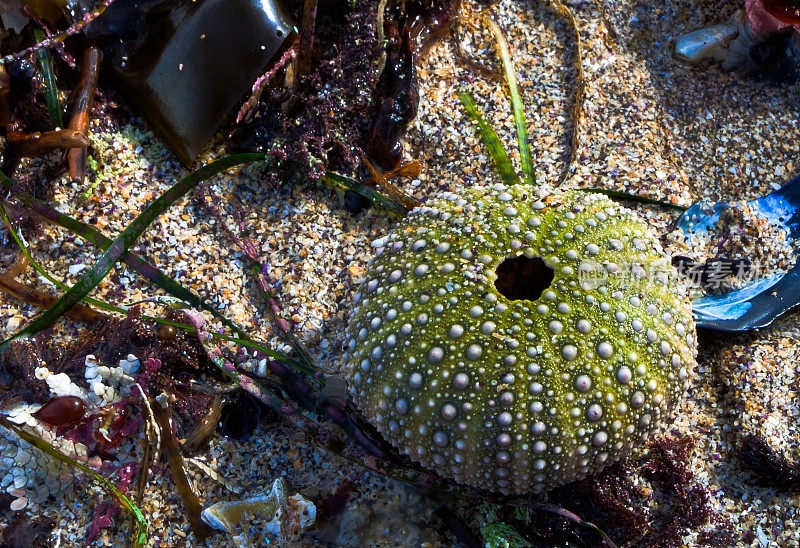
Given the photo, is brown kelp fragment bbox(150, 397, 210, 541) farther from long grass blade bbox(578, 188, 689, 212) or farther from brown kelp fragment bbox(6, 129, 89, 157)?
long grass blade bbox(578, 188, 689, 212)

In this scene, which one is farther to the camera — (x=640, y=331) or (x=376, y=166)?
(x=376, y=166)

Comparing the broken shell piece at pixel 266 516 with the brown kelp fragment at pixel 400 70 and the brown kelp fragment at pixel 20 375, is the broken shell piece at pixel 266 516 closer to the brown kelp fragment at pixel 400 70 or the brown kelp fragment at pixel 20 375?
the brown kelp fragment at pixel 20 375

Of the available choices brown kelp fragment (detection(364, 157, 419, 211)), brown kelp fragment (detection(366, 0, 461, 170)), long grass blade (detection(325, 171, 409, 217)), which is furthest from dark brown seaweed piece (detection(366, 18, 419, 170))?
long grass blade (detection(325, 171, 409, 217))

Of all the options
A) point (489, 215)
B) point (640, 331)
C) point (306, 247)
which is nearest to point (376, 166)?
point (306, 247)

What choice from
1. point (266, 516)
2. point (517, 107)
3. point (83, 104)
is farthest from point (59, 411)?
point (517, 107)

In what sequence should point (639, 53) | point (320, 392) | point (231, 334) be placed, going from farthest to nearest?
point (639, 53), point (231, 334), point (320, 392)

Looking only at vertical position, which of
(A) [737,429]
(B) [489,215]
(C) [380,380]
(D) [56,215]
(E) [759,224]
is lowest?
(A) [737,429]

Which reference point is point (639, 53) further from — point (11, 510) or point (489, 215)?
point (11, 510)
